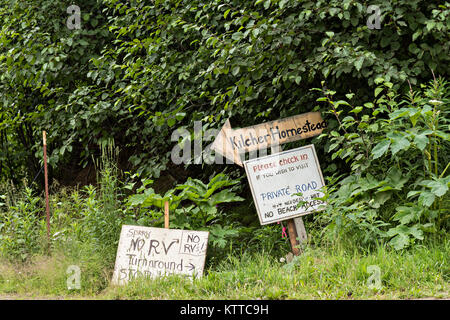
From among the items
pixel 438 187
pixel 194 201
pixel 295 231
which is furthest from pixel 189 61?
pixel 438 187

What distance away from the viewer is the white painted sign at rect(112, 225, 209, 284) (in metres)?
4.68

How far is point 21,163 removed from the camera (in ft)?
31.6

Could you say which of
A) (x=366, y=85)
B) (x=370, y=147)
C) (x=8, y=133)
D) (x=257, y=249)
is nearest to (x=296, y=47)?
(x=366, y=85)

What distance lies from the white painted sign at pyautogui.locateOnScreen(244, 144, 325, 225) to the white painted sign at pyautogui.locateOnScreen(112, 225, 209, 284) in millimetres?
637

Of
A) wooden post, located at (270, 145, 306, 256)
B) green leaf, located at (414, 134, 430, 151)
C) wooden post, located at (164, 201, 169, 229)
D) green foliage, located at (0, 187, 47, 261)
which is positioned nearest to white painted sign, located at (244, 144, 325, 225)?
wooden post, located at (270, 145, 306, 256)

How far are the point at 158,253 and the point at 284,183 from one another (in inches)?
50.7

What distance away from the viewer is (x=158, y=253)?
480 centimetres

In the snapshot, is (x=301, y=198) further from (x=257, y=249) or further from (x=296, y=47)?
(x=296, y=47)

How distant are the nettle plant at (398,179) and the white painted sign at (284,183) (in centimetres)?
21

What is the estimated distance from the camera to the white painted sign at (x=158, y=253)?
4.68 m

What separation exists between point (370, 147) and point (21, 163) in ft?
22.3

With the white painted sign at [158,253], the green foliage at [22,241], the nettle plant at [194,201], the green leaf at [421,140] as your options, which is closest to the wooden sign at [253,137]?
the nettle plant at [194,201]

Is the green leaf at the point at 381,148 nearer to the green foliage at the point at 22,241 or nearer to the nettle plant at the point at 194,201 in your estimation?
the nettle plant at the point at 194,201

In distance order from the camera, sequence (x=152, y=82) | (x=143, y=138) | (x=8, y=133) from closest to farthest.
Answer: (x=152, y=82) → (x=143, y=138) → (x=8, y=133)
